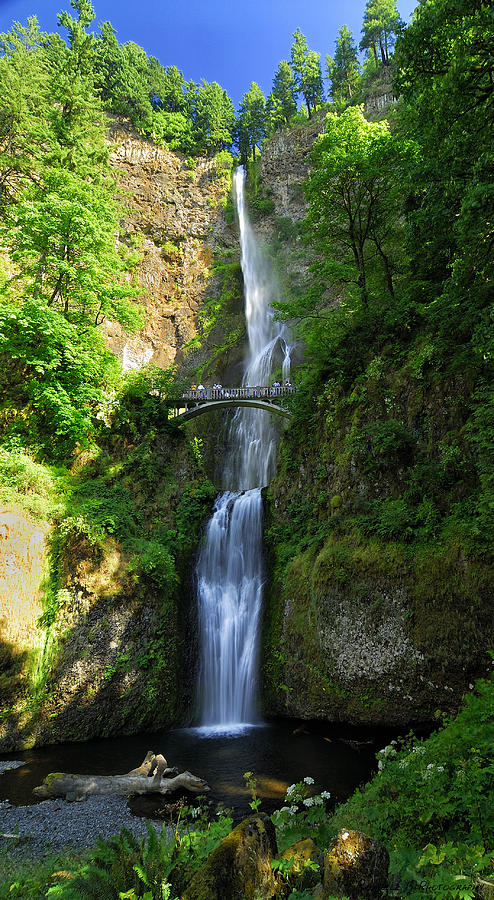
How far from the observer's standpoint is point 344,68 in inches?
1736

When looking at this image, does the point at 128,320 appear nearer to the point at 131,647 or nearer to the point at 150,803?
the point at 131,647

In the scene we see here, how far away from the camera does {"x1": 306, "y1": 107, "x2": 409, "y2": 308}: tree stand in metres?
12.8

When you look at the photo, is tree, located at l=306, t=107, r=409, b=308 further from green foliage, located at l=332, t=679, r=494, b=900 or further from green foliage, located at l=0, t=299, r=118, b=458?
green foliage, located at l=332, t=679, r=494, b=900

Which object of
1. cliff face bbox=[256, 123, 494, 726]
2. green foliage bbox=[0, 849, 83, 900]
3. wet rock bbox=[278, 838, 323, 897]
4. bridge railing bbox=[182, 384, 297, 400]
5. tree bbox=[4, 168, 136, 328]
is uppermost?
tree bbox=[4, 168, 136, 328]

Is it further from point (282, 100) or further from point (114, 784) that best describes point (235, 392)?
point (282, 100)

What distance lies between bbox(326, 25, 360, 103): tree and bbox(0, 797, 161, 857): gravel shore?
56.4m

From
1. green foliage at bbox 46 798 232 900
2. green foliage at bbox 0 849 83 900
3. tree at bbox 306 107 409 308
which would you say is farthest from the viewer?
tree at bbox 306 107 409 308

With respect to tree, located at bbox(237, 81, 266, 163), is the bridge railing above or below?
below

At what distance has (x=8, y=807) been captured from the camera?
6.80 meters

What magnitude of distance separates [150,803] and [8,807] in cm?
233

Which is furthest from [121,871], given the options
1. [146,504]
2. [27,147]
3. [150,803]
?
[27,147]

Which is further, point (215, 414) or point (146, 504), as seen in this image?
point (215, 414)

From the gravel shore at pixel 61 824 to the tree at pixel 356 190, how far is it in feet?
46.4

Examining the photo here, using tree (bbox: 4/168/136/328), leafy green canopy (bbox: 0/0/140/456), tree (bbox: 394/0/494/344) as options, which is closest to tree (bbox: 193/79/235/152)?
leafy green canopy (bbox: 0/0/140/456)
